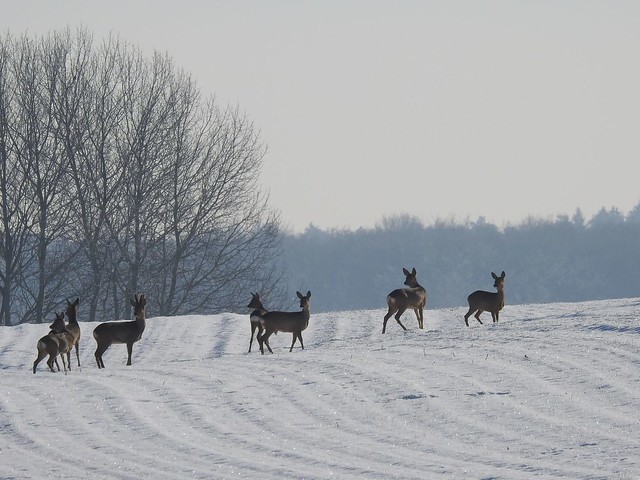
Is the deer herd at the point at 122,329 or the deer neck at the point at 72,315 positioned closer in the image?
the deer herd at the point at 122,329

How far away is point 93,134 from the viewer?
131ft

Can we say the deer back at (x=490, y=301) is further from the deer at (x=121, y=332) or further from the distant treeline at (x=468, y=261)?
the distant treeline at (x=468, y=261)

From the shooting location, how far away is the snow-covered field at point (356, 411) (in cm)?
1184

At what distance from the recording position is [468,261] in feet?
437

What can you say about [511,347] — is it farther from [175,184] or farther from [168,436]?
[175,184]

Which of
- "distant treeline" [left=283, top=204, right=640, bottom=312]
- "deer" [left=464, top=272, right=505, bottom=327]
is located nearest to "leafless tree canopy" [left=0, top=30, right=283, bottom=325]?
"deer" [left=464, top=272, right=505, bottom=327]

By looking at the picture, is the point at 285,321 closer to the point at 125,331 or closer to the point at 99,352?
the point at 125,331

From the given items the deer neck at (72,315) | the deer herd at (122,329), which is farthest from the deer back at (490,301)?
the deer neck at (72,315)

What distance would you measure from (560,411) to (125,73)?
2979cm

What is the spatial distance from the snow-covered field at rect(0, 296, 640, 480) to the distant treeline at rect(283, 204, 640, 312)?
95890 mm

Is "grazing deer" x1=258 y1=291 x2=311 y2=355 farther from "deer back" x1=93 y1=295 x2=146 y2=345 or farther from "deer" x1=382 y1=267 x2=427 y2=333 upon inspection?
"deer" x1=382 y1=267 x2=427 y2=333

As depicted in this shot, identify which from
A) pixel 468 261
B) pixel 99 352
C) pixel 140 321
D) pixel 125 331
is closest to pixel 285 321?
pixel 140 321

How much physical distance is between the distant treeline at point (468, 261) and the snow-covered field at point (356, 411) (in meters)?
95.9

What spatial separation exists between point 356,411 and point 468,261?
11973 centimetres
